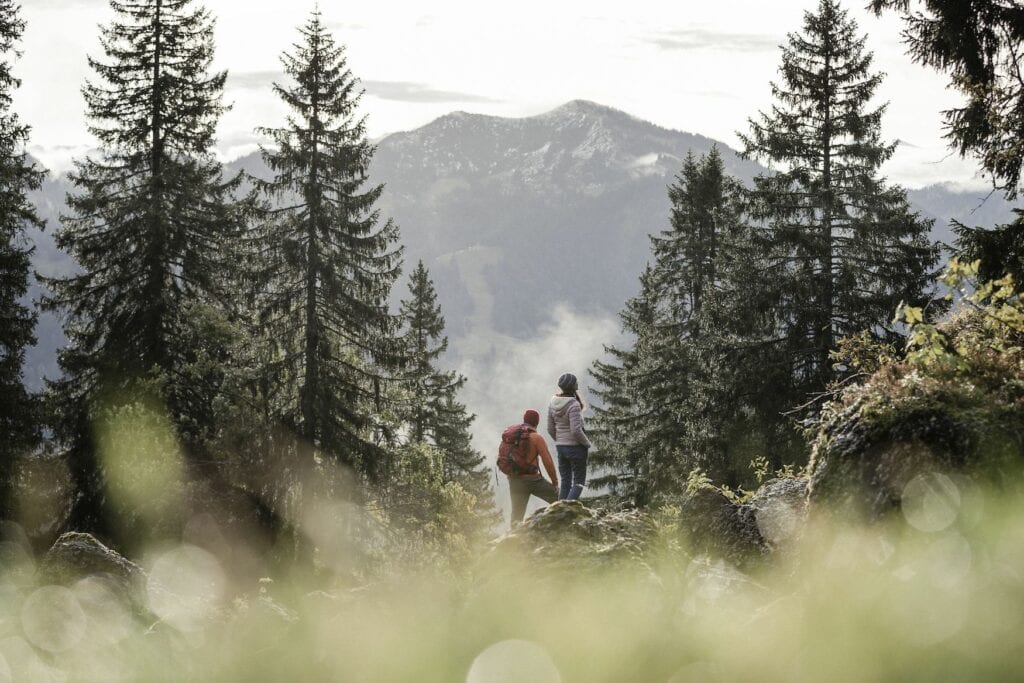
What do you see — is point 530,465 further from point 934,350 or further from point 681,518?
point 934,350

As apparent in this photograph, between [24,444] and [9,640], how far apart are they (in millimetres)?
14613

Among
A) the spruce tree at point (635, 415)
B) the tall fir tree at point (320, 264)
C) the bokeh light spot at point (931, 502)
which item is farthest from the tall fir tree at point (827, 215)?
the bokeh light spot at point (931, 502)

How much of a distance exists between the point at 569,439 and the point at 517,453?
0.80 meters

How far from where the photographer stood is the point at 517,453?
36.8ft

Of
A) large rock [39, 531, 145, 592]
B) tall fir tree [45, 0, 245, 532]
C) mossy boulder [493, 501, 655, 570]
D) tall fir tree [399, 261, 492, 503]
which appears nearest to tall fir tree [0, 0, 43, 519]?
tall fir tree [45, 0, 245, 532]

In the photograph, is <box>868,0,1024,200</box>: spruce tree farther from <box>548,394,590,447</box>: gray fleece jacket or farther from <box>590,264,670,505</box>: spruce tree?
<box>590,264,670,505</box>: spruce tree

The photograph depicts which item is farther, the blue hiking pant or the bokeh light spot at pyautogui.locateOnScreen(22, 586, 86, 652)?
the blue hiking pant

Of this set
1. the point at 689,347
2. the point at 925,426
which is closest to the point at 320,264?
the point at 689,347

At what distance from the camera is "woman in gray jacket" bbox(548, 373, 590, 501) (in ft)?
37.9

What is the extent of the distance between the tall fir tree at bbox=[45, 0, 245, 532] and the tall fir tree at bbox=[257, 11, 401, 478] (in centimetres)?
151

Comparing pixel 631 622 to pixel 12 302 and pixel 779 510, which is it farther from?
pixel 12 302

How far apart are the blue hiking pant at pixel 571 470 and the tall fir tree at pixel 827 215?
1318cm

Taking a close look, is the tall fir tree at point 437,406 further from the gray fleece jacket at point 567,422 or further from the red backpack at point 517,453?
the red backpack at point 517,453

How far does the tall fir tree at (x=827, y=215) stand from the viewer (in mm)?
23734
